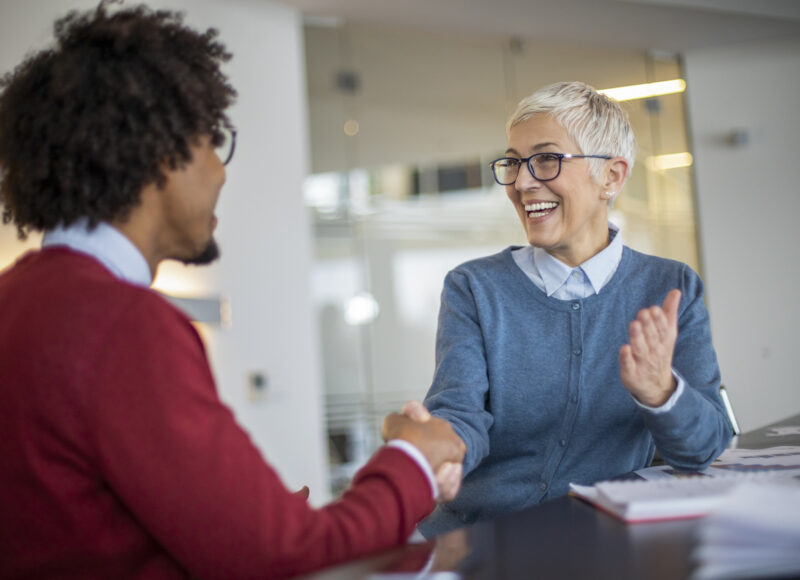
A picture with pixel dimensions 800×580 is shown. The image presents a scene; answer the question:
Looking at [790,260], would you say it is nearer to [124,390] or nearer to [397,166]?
[397,166]

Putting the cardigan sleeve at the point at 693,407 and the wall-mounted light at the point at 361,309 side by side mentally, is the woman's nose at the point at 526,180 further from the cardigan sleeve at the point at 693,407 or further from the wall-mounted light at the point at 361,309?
the wall-mounted light at the point at 361,309

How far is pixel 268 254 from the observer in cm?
481

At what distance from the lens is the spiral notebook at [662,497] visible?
42.9 inches

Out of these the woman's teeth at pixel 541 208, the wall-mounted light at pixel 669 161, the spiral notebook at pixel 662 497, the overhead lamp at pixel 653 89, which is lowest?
the spiral notebook at pixel 662 497

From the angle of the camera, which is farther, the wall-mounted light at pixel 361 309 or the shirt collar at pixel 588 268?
the wall-mounted light at pixel 361 309

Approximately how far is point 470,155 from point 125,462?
606 centimetres

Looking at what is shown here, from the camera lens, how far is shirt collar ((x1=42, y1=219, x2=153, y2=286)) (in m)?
1.11

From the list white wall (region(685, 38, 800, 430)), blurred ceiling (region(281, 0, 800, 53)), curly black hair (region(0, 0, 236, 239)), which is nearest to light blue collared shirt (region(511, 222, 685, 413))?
curly black hair (region(0, 0, 236, 239))

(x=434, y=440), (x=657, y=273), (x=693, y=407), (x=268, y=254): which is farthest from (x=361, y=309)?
(x=434, y=440)

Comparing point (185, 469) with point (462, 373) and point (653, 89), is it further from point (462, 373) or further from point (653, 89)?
point (653, 89)

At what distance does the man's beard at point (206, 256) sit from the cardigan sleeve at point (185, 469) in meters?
0.34

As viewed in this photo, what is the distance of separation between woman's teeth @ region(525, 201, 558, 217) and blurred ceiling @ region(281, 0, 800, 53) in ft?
12.0

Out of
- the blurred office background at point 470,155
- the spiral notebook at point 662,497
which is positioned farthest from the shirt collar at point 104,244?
the blurred office background at point 470,155

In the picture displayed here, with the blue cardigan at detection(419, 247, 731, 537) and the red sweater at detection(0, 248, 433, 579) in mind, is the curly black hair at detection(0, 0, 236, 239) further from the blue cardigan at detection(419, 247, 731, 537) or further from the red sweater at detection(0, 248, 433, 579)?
the blue cardigan at detection(419, 247, 731, 537)
